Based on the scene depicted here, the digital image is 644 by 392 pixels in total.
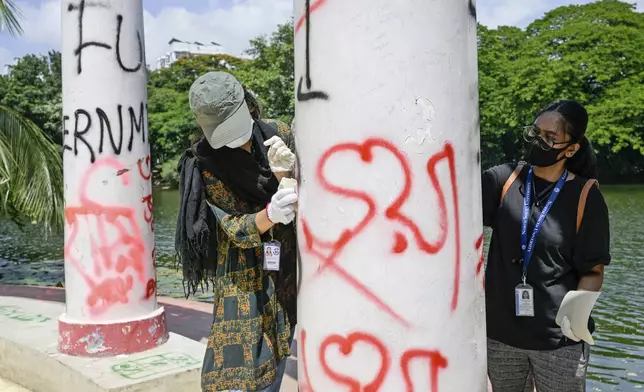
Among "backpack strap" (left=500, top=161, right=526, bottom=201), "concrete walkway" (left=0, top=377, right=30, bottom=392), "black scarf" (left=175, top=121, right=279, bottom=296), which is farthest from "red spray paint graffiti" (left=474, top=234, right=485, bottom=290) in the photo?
"concrete walkway" (left=0, top=377, right=30, bottom=392)

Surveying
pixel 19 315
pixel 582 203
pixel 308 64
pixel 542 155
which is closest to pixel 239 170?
pixel 308 64

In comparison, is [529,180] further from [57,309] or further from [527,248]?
[57,309]

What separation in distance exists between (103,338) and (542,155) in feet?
11.1

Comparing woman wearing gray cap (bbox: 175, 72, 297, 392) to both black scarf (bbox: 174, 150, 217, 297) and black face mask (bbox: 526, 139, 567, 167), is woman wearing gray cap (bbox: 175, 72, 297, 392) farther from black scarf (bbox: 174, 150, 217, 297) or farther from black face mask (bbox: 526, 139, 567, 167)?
black face mask (bbox: 526, 139, 567, 167)

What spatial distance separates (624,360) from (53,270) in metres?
10.5

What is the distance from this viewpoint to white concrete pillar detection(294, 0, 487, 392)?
1.79m

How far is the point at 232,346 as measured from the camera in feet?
9.11

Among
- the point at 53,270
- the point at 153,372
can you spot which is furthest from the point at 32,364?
the point at 53,270

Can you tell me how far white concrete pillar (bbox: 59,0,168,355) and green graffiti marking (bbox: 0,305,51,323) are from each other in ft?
3.57

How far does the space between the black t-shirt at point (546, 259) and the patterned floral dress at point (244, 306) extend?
931mm

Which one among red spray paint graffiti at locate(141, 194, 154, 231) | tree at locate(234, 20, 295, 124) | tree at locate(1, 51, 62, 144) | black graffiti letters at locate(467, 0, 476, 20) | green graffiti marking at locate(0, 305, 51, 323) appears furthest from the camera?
tree at locate(1, 51, 62, 144)

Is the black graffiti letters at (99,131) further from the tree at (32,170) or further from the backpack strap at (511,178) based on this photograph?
the tree at (32,170)

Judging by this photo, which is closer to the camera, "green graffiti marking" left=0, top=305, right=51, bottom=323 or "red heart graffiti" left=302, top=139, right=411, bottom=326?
"red heart graffiti" left=302, top=139, right=411, bottom=326

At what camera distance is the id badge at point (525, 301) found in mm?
2701
